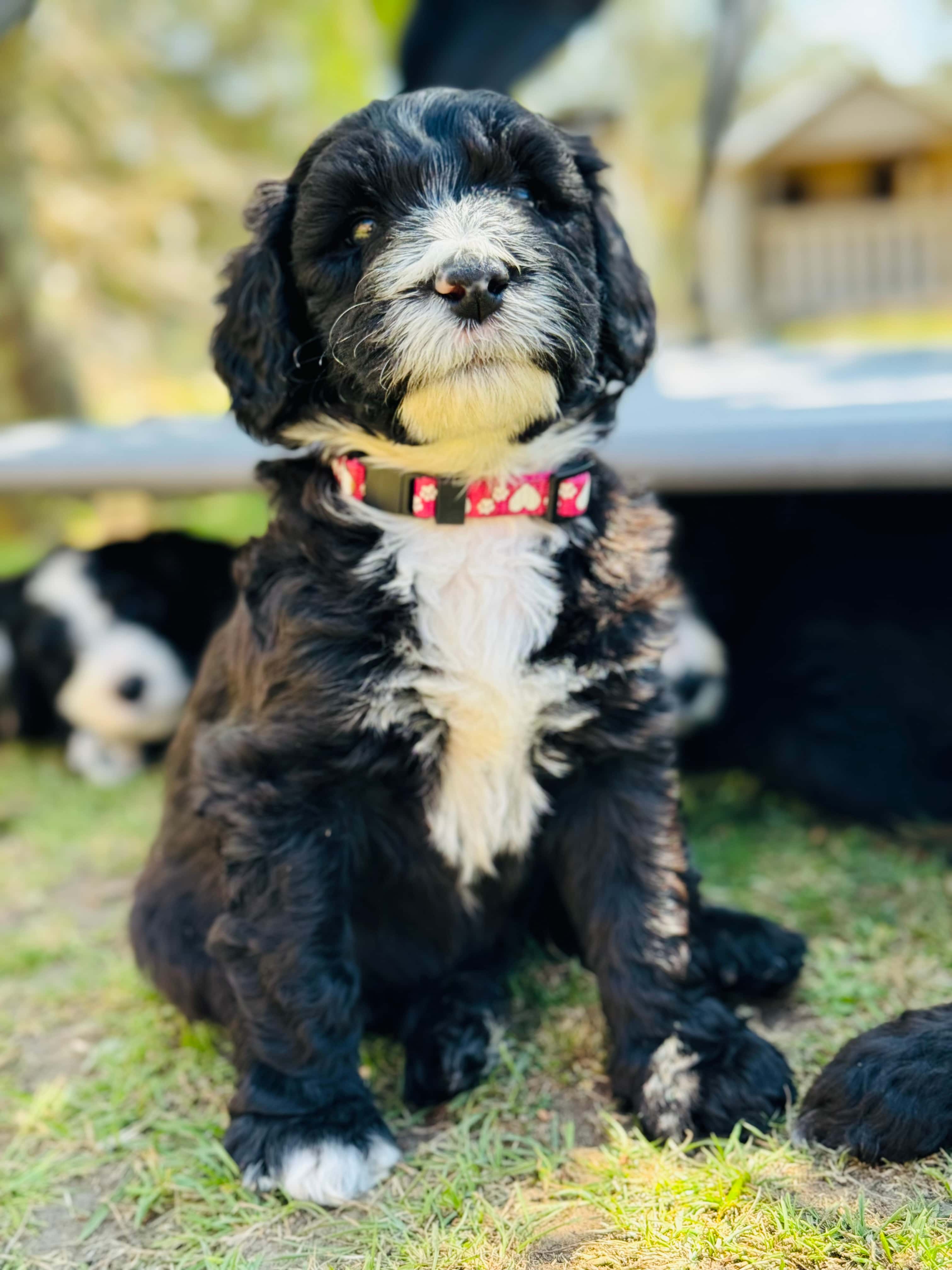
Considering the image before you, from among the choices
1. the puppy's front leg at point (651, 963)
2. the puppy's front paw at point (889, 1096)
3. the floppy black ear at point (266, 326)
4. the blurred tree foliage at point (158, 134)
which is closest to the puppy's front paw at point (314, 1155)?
the puppy's front leg at point (651, 963)

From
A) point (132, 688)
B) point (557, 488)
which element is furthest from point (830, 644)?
point (132, 688)

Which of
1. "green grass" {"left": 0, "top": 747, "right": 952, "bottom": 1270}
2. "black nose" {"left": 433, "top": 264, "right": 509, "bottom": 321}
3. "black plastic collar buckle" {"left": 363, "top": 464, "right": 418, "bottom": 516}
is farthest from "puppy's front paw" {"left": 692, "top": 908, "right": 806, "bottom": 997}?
"black nose" {"left": 433, "top": 264, "right": 509, "bottom": 321}

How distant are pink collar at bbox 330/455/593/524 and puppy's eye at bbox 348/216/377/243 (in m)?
0.35

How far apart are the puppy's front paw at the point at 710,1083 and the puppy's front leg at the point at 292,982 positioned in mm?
418

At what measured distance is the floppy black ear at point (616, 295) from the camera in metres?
1.97

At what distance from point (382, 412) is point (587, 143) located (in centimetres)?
66

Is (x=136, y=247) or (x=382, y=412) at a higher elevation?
(x=136, y=247)

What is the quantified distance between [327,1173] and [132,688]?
2.33 m

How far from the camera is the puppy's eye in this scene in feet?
5.88

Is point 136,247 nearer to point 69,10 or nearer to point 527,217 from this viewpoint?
point 69,10

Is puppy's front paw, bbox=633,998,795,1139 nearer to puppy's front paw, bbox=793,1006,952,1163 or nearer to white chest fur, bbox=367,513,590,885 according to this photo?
puppy's front paw, bbox=793,1006,952,1163

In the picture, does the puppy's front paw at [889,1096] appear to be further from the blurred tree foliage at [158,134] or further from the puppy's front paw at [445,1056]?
the blurred tree foliage at [158,134]

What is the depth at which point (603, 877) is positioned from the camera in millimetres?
1951

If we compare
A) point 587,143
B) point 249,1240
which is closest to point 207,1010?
point 249,1240
